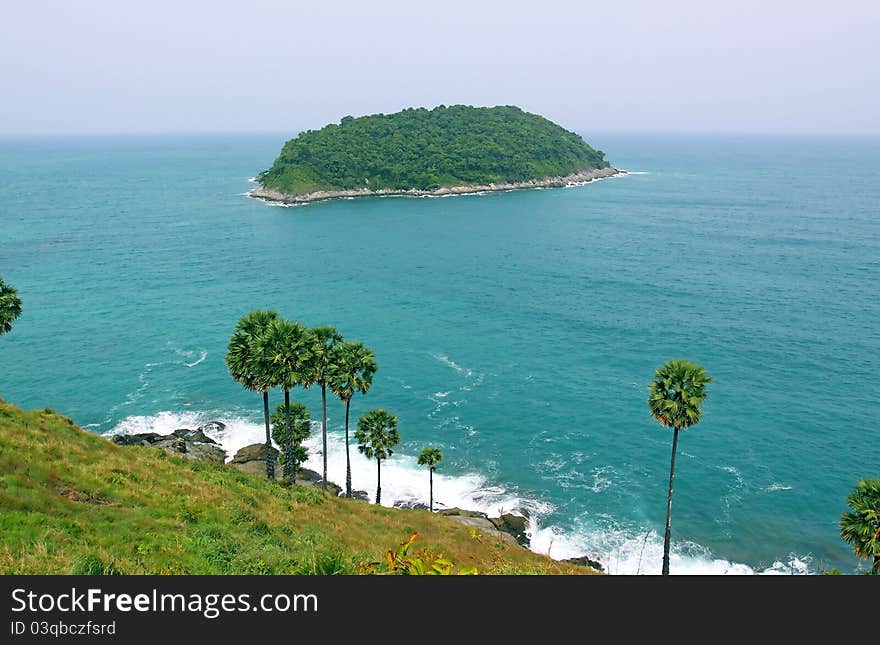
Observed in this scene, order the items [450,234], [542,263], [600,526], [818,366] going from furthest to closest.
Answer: [450,234], [542,263], [818,366], [600,526]

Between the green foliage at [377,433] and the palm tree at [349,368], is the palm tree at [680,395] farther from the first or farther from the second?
the green foliage at [377,433]

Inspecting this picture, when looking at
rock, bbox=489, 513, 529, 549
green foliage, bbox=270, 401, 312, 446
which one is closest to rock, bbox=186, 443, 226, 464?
green foliage, bbox=270, 401, 312, 446

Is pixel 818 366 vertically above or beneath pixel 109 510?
beneath

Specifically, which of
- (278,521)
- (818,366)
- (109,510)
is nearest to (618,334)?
(818,366)

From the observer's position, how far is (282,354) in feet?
147

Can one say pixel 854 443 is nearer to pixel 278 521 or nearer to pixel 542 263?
pixel 278 521

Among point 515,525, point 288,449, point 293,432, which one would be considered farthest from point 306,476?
point 515,525

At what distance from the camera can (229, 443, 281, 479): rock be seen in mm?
58000

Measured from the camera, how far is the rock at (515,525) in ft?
168

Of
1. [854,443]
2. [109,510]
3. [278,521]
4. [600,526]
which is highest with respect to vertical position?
[109,510]

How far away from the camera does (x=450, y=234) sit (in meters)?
165

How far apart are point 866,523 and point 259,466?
51.4 metres

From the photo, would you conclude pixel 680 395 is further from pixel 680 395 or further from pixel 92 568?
pixel 92 568

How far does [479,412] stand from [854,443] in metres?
42.3
